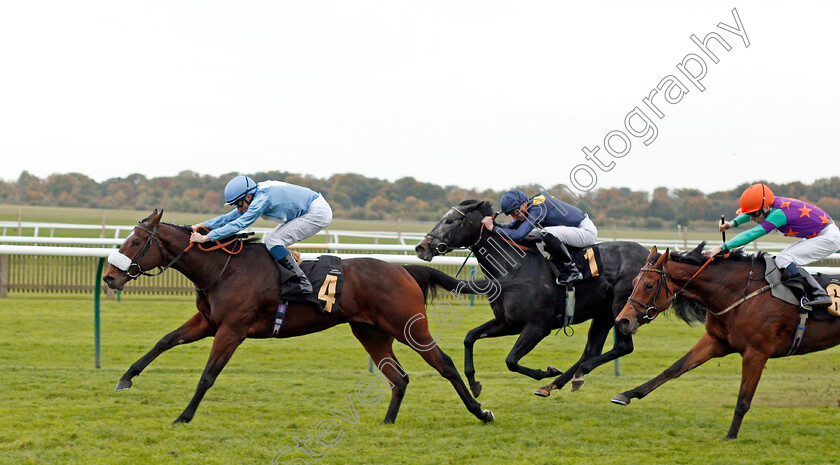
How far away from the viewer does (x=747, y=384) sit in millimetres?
4828

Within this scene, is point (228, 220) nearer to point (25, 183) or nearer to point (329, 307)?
point (329, 307)

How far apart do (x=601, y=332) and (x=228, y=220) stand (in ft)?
9.78

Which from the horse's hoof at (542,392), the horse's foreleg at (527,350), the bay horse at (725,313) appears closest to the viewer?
the bay horse at (725,313)

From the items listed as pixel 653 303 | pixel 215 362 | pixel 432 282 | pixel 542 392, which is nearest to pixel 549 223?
pixel 432 282

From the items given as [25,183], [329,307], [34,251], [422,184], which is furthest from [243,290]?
[25,183]

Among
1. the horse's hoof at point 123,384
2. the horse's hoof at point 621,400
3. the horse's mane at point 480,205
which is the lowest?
the horse's hoof at point 123,384

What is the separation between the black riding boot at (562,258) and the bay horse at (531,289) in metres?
0.09

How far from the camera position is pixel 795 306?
498 cm

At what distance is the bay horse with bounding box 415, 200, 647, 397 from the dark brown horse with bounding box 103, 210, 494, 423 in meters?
0.65

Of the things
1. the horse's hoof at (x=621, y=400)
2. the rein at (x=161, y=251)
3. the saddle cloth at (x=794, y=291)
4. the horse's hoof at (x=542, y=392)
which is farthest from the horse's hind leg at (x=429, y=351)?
the saddle cloth at (x=794, y=291)

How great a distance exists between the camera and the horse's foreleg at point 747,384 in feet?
15.6

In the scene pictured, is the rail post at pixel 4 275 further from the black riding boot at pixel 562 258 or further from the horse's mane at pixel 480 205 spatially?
the black riding boot at pixel 562 258

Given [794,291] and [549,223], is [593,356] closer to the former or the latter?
[549,223]

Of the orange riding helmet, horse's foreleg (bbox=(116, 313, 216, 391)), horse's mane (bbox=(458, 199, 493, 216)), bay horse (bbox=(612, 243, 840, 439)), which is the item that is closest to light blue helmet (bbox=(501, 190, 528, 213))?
horse's mane (bbox=(458, 199, 493, 216))
